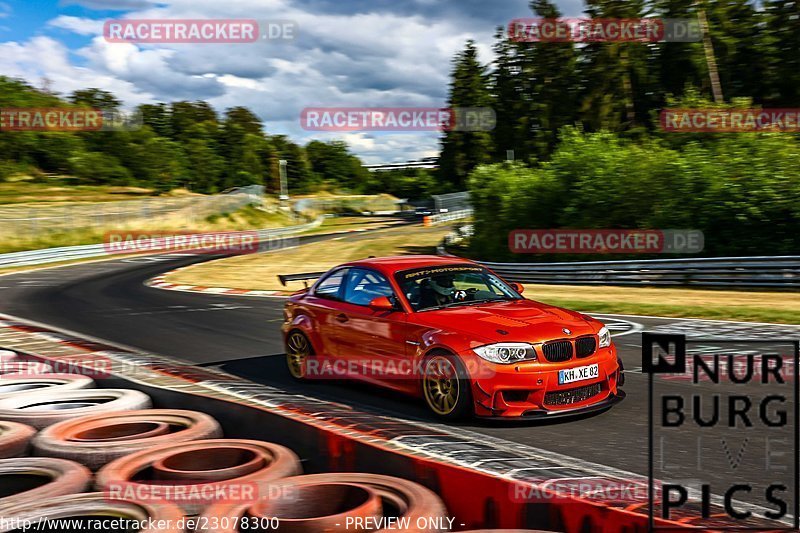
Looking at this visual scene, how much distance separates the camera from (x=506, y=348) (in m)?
6.88

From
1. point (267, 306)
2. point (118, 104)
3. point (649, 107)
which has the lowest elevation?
point (267, 306)

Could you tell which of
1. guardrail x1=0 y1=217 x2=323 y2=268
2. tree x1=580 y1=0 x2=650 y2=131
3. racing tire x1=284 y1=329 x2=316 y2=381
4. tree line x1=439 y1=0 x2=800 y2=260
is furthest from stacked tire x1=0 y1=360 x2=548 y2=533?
tree x1=580 y1=0 x2=650 y2=131

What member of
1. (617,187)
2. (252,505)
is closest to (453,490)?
(252,505)

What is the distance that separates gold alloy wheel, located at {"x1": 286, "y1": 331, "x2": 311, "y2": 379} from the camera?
9.25 metres

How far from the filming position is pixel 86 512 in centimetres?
Answer: 426

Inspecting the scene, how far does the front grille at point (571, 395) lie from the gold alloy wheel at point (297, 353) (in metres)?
3.25

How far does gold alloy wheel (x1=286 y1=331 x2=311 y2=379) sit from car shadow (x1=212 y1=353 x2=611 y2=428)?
0.40 feet

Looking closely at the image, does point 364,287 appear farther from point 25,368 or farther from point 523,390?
point 25,368

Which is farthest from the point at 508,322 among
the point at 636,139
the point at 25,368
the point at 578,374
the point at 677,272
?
the point at 636,139

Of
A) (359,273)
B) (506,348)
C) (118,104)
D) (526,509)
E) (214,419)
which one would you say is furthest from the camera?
(118,104)

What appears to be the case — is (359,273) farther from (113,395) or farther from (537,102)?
(537,102)

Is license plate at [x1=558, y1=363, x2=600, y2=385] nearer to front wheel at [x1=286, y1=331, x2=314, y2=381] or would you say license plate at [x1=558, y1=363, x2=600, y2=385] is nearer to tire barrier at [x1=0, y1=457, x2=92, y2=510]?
front wheel at [x1=286, y1=331, x2=314, y2=381]

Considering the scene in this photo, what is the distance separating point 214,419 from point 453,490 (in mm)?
2648

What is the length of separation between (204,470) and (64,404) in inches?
104
